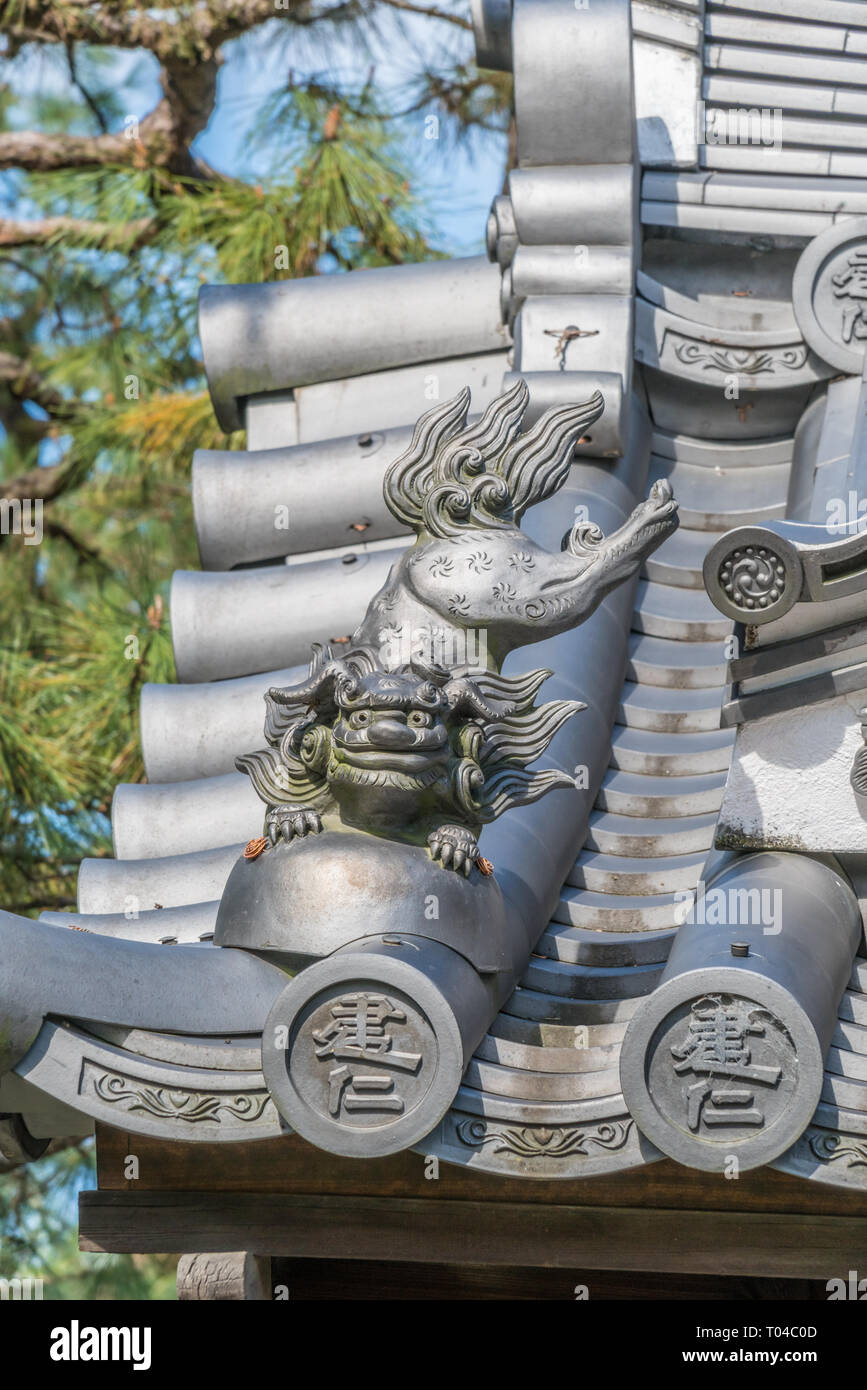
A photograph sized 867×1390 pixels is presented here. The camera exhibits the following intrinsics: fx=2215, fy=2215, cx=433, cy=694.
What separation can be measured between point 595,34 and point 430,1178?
3.59m

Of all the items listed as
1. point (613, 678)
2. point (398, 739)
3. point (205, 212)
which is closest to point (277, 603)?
point (613, 678)

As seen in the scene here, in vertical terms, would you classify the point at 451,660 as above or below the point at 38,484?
above

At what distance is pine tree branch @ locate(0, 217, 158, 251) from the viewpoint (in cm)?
1133

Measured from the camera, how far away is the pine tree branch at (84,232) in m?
11.3

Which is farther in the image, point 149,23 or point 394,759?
point 149,23

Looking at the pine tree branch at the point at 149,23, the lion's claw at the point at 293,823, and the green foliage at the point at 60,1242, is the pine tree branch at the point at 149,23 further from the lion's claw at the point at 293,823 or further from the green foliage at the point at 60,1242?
the lion's claw at the point at 293,823

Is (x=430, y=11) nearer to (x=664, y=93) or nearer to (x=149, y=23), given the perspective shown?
(x=149, y=23)

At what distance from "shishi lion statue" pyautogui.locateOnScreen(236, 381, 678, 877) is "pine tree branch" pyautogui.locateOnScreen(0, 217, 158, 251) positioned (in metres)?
6.85

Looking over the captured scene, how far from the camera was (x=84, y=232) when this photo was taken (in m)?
11.4

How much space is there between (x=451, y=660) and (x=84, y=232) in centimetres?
737

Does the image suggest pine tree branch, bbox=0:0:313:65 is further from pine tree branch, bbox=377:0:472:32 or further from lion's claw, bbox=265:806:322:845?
lion's claw, bbox=265:806:322:845

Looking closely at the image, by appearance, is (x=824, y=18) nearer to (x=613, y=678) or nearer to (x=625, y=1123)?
(x=613, y=678)

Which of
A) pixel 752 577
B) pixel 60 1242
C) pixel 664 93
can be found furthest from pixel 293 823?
pixel 60 1242

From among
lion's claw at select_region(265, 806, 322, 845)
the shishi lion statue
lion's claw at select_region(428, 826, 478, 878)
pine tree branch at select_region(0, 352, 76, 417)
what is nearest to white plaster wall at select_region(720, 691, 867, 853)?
the shishi lion statue
